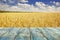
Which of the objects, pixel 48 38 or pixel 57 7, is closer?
pixel 48 38

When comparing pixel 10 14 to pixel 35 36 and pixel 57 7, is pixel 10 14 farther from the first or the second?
pixel 57 7

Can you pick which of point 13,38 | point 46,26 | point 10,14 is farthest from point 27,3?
point 13,38

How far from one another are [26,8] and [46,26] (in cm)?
35

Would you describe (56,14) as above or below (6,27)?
above

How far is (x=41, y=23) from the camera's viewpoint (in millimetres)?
1476

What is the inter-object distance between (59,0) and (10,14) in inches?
26.0

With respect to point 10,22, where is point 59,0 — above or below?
above

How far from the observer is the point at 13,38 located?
1.12 metres

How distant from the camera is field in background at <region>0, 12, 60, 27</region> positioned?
57.6 inches

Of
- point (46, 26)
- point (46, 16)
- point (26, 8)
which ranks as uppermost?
point (26, 8)

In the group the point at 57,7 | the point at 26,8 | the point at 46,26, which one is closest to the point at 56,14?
the point at 57,7

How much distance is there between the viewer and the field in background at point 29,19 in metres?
1.46

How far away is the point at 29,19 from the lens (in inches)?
58.0

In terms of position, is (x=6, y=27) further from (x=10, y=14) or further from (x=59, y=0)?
(x=59, y=0)
